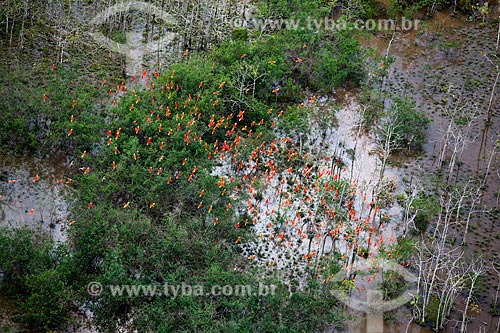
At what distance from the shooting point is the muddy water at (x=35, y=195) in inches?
1547

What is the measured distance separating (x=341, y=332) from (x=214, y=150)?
13481mm

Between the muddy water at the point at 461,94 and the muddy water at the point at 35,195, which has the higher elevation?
the muddy water at the point at 461,94

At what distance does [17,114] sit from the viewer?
42438mm

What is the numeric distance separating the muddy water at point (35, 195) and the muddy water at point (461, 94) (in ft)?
65.9

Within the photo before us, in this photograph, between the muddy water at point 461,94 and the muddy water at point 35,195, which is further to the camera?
the muddy water at point 461,94

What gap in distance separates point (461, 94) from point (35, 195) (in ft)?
93.4

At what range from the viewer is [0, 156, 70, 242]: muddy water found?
39.3 m

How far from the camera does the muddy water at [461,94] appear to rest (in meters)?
42.4

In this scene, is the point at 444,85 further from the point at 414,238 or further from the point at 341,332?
the point at 341,332

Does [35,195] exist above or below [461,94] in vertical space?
below

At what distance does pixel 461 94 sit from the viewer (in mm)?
52188

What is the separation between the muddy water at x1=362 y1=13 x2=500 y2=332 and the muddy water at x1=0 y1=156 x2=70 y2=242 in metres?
20.1

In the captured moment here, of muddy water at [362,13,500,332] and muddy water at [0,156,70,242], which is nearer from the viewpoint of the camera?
muddy water at [0,156,70,242]

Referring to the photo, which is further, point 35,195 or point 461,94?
point 461,94
